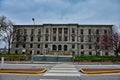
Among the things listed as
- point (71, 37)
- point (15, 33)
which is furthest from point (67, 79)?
point (71, 37)

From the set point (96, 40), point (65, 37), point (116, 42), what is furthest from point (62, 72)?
point (65, 37)

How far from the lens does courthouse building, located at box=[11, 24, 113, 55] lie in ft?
328

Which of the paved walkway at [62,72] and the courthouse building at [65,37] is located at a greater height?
the courthouse building at [65,37]

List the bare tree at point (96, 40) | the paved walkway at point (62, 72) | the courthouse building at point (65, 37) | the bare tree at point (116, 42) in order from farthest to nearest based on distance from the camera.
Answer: the courthouse building at point (65, 37)
the bare tree at point (96, 40)
the bare tree at point (116, 42)
the paved walkway at point (62, 72)

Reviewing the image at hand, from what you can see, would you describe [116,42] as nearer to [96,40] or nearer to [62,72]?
[96,40]

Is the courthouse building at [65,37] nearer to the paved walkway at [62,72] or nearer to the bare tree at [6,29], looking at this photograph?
the bare tree at [6,29]

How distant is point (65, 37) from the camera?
334 feet

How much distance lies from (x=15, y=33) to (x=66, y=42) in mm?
21327

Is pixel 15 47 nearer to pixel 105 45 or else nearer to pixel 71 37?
pixel 71 37

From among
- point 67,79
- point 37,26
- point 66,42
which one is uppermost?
point 37,26

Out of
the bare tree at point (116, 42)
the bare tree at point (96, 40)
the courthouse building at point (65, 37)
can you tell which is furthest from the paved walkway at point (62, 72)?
Result: the courthouse building at point (65, 37)

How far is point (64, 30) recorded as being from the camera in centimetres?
10169

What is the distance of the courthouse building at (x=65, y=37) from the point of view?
100125 mm

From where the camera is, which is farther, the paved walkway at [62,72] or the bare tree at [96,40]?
the bare tree at [96,40]
